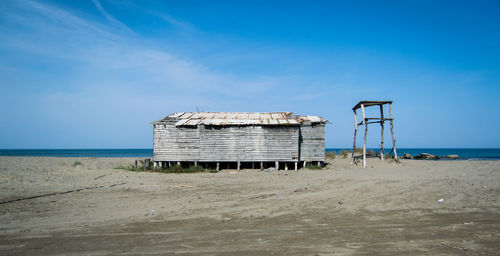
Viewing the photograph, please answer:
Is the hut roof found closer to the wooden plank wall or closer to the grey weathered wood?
the grey weathered wood

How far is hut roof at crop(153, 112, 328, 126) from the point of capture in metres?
19.1

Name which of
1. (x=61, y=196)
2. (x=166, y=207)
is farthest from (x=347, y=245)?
(x=61, y=196)

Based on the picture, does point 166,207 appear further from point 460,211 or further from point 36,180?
point 36,180

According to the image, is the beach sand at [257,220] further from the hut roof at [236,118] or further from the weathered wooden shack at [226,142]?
the hut roof at [236,118]

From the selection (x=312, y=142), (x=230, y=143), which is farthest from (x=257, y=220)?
(x=312, y=142)

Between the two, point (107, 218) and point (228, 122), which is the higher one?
point (228, 122)

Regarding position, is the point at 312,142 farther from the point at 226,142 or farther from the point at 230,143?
the point at 226,142

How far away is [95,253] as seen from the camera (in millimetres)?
4613

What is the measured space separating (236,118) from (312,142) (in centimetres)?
564

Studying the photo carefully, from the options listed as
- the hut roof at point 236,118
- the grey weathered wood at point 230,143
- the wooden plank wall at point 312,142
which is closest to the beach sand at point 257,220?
the grey weathered wood at point 230,143

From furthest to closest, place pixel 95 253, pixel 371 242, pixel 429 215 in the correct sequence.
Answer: pixel 429 215
pixel 371 242
pixel 95 253

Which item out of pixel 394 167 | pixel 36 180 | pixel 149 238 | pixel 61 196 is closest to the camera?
pixel 149 238

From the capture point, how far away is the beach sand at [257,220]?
4.81 m

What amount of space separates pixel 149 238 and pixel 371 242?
13.1 ft
